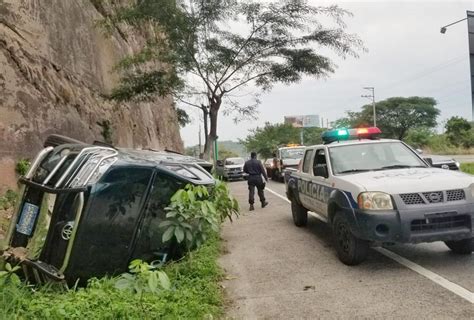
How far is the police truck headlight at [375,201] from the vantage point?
214 inches

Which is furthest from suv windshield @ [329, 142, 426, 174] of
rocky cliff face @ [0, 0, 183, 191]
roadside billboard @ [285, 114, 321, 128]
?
roadside billboard @ [285, 114, 321, 128]

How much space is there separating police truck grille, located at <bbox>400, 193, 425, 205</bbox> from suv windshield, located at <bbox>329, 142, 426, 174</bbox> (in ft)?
4.00

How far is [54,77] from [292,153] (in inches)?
473

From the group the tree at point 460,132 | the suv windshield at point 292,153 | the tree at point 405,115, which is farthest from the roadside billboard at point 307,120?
the suv windshield at point 292,153

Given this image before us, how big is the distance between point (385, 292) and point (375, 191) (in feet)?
4.05

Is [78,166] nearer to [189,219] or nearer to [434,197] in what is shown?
[189,219]

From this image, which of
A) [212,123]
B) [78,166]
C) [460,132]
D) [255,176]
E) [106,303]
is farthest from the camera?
[460,132]

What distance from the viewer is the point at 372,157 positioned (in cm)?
696

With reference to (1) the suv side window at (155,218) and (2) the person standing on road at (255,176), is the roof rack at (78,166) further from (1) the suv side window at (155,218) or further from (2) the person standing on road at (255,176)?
(2) the person standing on road at (255,176)

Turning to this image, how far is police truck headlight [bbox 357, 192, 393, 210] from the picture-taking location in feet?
17.9

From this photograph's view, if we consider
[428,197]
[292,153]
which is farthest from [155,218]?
[292,153]

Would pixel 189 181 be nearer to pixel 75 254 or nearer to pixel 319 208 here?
pixel 75 254

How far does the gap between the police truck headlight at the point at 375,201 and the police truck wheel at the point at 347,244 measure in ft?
1.43

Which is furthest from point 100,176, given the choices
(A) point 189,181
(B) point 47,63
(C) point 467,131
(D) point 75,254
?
(C) point 467,131
